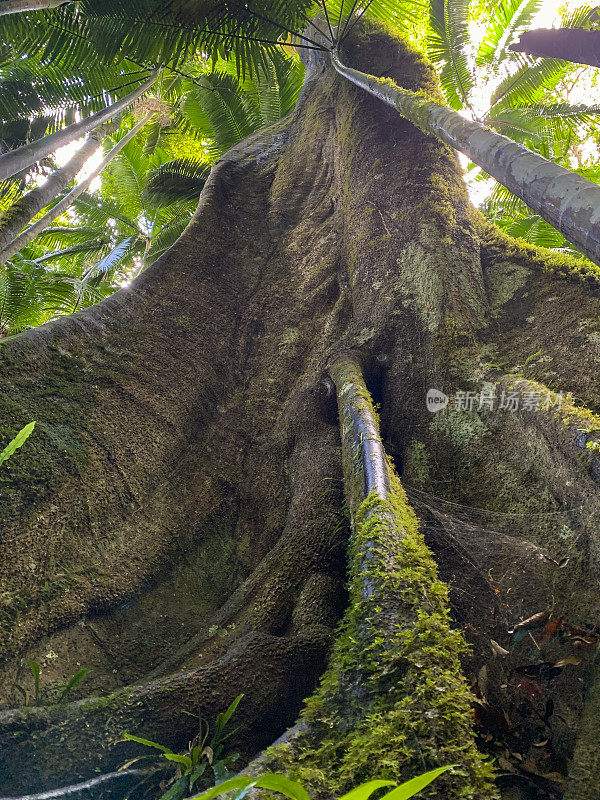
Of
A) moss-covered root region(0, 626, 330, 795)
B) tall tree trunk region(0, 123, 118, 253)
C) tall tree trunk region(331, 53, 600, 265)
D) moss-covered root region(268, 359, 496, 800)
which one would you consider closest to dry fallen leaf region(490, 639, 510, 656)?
moss-covered root region(268, 359, 496, 800)

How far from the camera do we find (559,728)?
6.40 ft

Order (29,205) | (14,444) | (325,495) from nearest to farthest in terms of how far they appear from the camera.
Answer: (14,444), (325,495), (29,205)

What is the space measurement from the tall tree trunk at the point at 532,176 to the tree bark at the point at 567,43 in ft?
1.26

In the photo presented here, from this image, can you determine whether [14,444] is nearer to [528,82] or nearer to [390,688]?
[390,688]

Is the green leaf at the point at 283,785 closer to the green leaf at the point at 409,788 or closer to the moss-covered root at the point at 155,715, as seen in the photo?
the green leaf at the point at 409,788

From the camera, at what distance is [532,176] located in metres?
2.30

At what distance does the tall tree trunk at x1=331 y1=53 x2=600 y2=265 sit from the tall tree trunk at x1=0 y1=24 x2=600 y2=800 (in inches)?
31.8

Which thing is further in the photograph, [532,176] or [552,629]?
[532,176]

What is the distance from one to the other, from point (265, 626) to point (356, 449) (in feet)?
3.16

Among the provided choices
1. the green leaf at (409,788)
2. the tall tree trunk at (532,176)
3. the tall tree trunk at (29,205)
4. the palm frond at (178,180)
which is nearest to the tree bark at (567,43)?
the tall tree trunk at (532,176)

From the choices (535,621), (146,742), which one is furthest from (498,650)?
(146,742)

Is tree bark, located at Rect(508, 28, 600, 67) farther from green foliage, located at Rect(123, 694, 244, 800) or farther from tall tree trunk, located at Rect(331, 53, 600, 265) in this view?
green foliage, located at Rect(123, 694, 244, 800)

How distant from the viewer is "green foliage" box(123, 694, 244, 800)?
1.88m

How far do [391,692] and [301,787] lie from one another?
716mm
